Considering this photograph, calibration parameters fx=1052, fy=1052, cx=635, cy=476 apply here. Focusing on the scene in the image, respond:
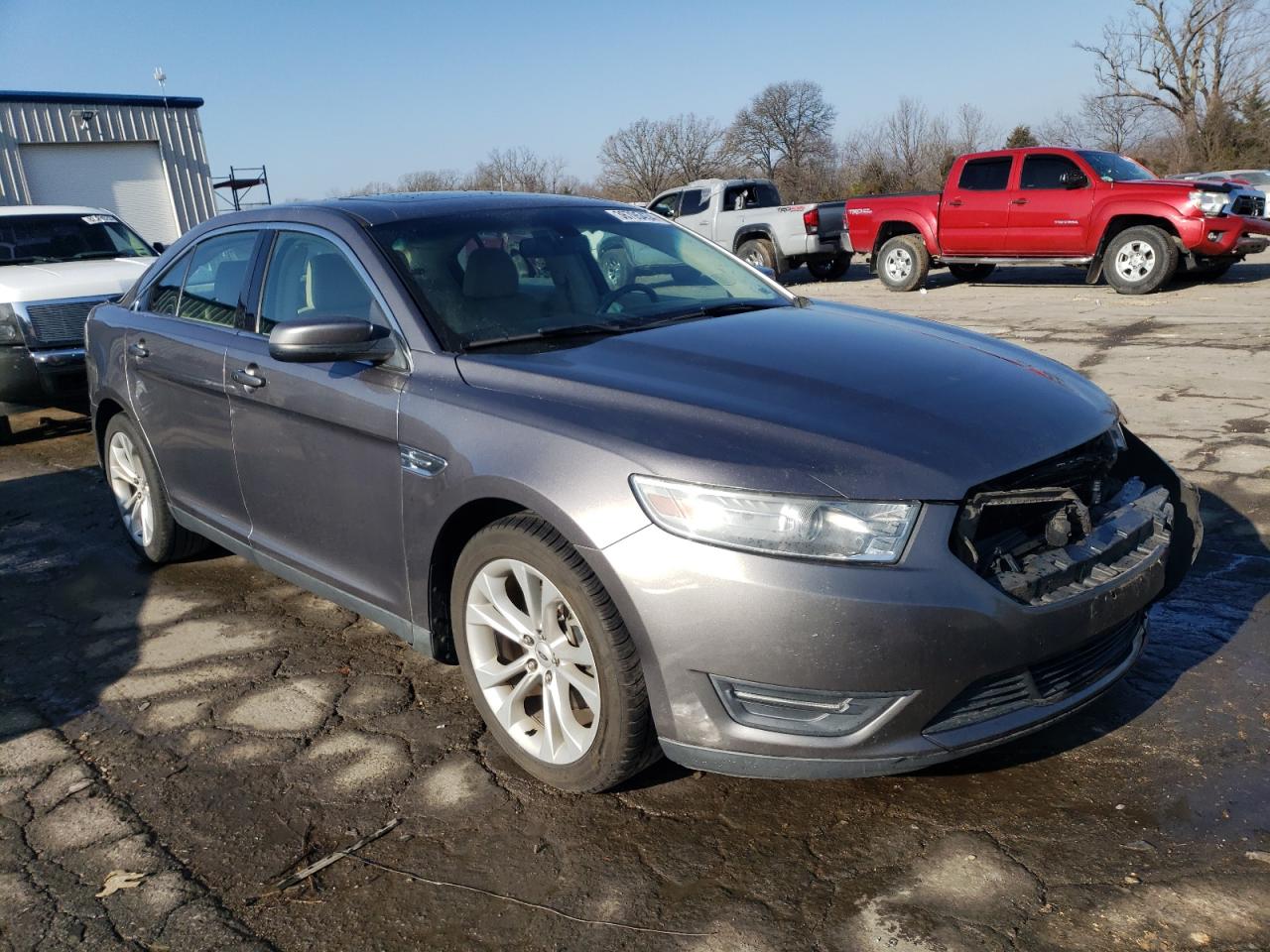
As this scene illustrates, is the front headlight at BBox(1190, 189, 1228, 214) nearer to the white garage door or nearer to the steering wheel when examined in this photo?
the steering wheel

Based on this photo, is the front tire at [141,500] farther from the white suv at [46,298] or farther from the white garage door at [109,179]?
the white garage door at [109,179]

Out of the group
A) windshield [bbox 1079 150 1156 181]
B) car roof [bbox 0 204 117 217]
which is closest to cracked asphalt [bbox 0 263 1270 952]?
car roof [bbox 0 204 117 217]

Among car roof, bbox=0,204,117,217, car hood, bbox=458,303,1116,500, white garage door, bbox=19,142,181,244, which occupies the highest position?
white garage door, bbox=19,142,181,244

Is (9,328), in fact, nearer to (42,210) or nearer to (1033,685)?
(42,210)

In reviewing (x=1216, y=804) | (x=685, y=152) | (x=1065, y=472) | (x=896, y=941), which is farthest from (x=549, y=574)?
(x=685, y=152)

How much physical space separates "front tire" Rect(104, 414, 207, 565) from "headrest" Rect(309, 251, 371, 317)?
153 cm

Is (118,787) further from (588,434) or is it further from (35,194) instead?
(35,194)

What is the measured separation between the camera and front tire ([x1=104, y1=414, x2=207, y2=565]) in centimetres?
477

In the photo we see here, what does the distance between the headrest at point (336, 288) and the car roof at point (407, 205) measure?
0.57 ft

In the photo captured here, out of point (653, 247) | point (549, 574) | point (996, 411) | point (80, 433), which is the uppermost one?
point (653, 247)

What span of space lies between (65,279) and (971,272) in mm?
13952

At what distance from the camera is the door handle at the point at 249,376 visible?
374 centimetres

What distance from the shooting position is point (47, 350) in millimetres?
7840

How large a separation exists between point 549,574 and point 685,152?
41827 millimetres
